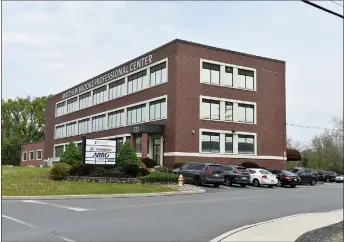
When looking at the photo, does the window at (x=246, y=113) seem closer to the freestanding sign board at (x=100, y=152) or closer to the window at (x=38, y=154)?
the freestanding sign board at (x=100, y=152)

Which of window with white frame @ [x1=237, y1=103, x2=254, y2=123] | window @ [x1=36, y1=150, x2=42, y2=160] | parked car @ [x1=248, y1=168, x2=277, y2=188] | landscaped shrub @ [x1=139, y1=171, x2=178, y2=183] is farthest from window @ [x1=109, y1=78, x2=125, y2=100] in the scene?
window @ [x1=36, y1=150, x2=42, y2=160]

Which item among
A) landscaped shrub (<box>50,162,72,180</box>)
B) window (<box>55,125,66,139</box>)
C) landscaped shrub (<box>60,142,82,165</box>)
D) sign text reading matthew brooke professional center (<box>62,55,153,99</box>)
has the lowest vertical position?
landscaped shrub (<box>50,162,72,180</box>)

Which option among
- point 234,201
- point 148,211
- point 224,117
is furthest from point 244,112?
point 148,211

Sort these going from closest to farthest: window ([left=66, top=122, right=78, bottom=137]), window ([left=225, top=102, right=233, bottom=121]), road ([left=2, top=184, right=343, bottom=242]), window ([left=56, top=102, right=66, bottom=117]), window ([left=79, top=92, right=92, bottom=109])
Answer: road ([left=2, top=184, right=343, bottom=242])
window ([left=225, top=102, right=233, bottom=121])
window ([left=79, top=92, right=92, bottom=109])
window ([left=66, top=122, right=78, bottom=137])
window ([left=56, top=102, right=66, bottom=117])

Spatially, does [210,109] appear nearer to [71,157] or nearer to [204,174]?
[204,174]

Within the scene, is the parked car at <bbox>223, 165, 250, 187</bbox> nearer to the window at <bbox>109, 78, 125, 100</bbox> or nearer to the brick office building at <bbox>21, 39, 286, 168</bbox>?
the brick office building at <bbox>21, 39, 286, 168</bbox>

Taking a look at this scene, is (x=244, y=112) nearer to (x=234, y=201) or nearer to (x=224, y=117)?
(x=224, y=117)

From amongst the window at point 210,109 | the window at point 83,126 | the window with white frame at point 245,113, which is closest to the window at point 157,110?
the window at point 210,109

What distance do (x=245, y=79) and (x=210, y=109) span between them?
5.92 m

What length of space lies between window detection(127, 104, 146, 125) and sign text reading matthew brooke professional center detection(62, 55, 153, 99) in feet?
14.5

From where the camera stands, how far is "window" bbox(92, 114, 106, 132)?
5650 cm

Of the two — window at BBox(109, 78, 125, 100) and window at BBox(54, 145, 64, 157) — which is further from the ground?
window at BBox(109, 78, 125, 100)

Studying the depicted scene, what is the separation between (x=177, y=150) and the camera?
40500mm

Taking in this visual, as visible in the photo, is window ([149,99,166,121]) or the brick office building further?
window ([149,99,166,121])
